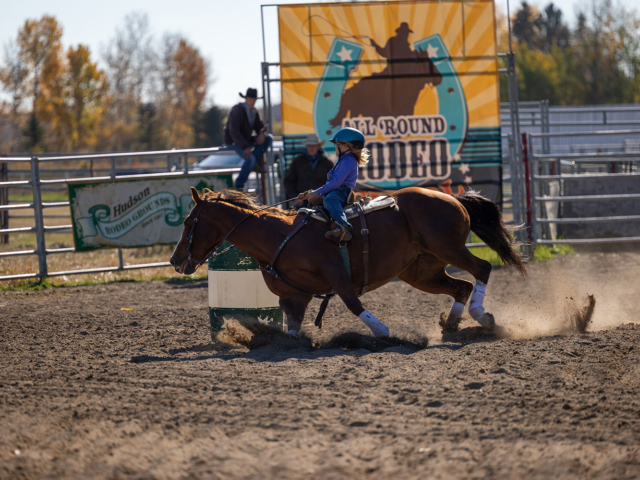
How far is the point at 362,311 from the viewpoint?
231 inches

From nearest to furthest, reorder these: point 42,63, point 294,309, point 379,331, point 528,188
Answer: point 379,331 → point 294,309 → point 528,188 → point 42,63

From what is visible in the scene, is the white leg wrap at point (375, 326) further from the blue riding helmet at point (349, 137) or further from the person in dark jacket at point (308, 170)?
the person in dark jacket at point (308, 170)

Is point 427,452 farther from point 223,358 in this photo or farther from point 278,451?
point 223,358

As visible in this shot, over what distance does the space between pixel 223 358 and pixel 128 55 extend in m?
55.2

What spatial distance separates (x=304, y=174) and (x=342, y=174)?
4.42 m

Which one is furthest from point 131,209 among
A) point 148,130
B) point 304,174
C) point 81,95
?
point 148,130

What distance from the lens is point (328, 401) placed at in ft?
13.2

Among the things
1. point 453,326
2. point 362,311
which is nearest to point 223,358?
point 362,311

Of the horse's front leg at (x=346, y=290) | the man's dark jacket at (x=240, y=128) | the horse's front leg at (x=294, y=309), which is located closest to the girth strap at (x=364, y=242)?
the horse's front leg at (x=346, y=290)

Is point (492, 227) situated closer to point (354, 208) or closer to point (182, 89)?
point (354, 208)

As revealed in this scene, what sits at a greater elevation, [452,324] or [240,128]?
[240,128]

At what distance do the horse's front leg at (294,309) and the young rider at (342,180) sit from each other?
25.7 inches

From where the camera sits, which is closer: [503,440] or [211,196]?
[503,440]

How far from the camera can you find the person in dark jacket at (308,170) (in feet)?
33.7
